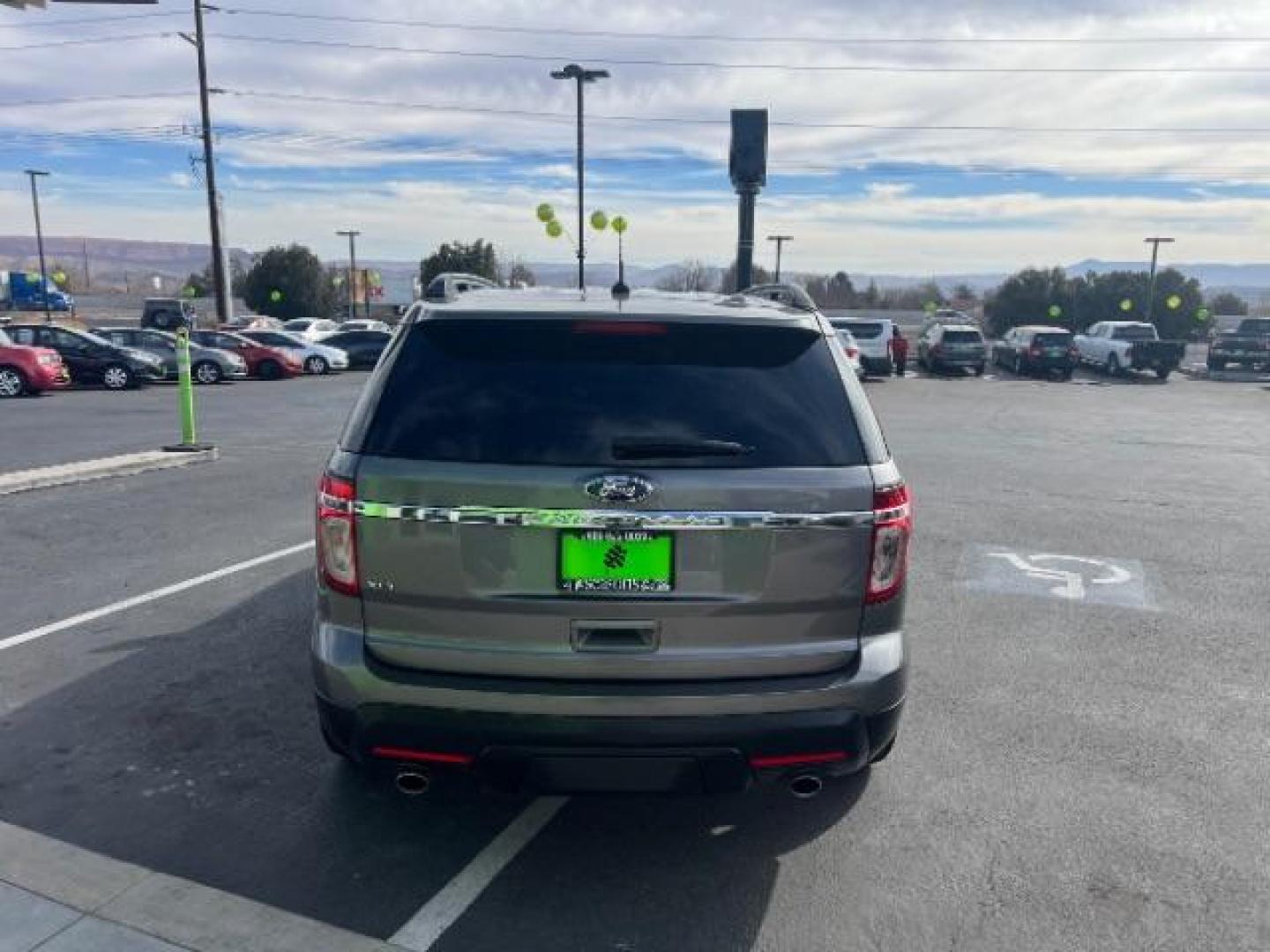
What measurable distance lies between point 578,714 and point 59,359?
2126cm

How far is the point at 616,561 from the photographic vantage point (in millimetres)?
2930

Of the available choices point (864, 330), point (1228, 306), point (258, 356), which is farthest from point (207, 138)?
point (1228, 306)

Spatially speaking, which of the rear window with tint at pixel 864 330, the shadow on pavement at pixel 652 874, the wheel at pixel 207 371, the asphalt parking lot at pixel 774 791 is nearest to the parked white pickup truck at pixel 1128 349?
the rear window with tint at pixel 864 330

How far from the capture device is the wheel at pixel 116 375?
22.2 meters

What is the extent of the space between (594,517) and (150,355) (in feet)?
77.9

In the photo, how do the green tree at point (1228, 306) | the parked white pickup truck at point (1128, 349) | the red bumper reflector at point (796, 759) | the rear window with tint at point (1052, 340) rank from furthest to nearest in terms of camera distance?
the green tree at point (1228, 306), the rear window with tint at point (1052, 340), the parked white pickup truck at point (1128, 349), the red bumper reflector at point (796, 759)

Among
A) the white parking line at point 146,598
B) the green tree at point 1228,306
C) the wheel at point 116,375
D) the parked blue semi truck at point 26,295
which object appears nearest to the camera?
the white parking line at point 146,598

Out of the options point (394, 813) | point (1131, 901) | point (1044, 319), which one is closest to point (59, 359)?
point (394, 813)

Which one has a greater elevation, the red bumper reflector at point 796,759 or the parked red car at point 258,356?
the red bumper reflector at point 796,759

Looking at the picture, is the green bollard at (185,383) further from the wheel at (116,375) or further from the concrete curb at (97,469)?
the wheel at (116,375)

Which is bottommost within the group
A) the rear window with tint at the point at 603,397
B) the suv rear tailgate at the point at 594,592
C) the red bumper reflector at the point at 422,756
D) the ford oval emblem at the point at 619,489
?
the red bumper reflector at the point at 422,756

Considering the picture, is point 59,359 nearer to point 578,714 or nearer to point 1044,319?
point 578,714

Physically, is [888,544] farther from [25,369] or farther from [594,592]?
[25,369]

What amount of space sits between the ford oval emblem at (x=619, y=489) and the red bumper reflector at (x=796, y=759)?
87 centimetres
